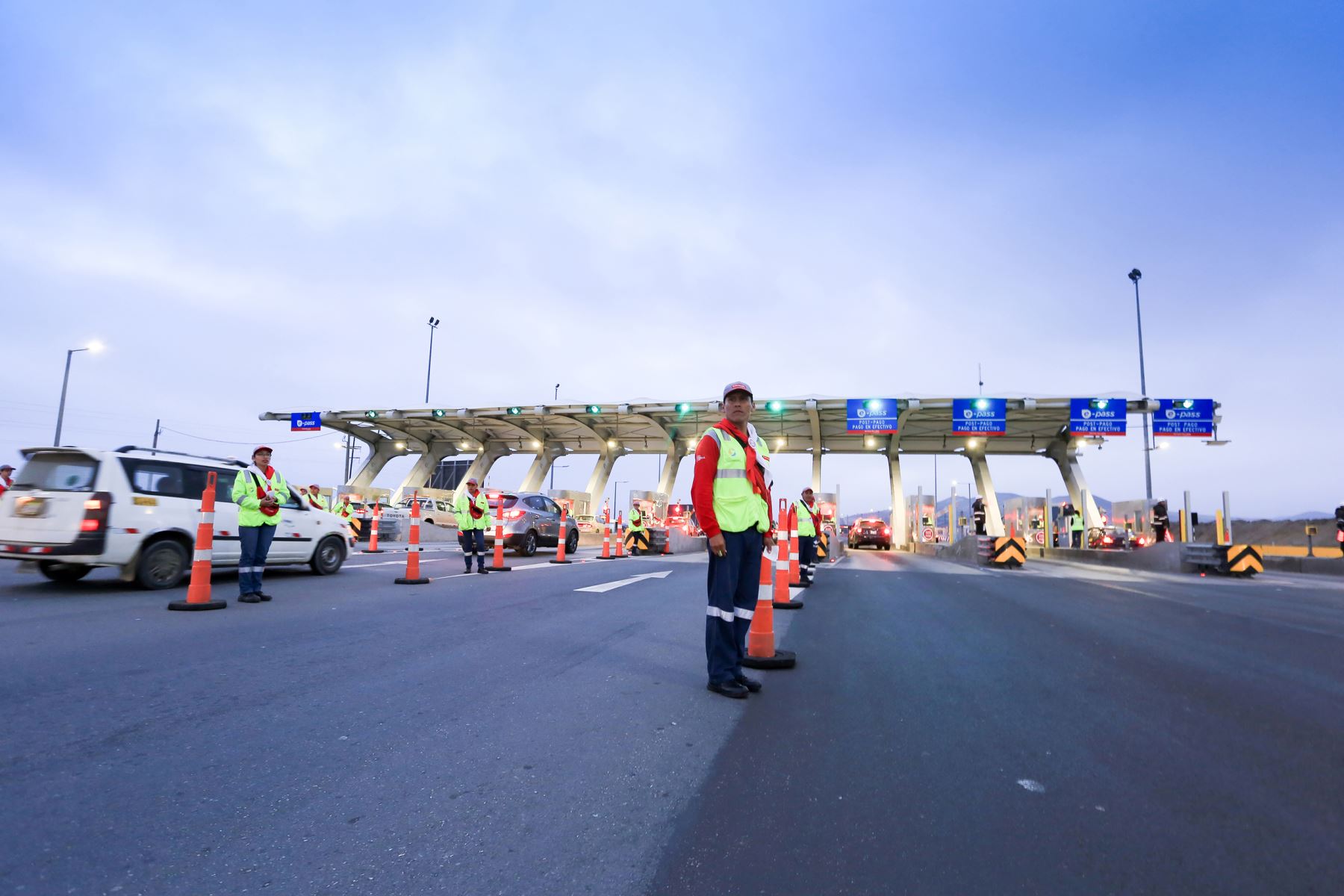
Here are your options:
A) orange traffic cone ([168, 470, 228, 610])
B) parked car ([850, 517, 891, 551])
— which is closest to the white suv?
orange traffic cone ([168, 470, 228, 610])

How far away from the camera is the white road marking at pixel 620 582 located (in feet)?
31.2

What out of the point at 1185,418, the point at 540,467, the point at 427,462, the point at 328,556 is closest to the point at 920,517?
the point at 1185,418

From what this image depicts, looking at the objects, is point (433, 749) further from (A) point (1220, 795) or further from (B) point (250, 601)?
(B) point (250, 601)

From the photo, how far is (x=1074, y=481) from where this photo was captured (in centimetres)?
4362

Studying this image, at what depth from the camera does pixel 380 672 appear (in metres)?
4.40

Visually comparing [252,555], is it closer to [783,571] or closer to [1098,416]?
[783,571]

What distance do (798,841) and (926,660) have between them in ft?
11.1

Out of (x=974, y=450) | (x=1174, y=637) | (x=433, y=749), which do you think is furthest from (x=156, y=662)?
(x=974, y=450)

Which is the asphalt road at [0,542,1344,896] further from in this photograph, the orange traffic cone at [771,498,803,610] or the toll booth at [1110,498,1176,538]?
the toll booth at [1110,498,1176,538]

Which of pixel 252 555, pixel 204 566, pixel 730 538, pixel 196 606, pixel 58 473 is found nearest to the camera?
pixel 730 538

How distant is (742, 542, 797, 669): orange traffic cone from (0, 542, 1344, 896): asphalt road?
7.3 inches

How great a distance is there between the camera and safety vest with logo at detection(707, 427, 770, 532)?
4.35 metres

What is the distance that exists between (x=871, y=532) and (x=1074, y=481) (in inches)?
524

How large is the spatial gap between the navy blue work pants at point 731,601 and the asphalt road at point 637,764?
0.85 ft
